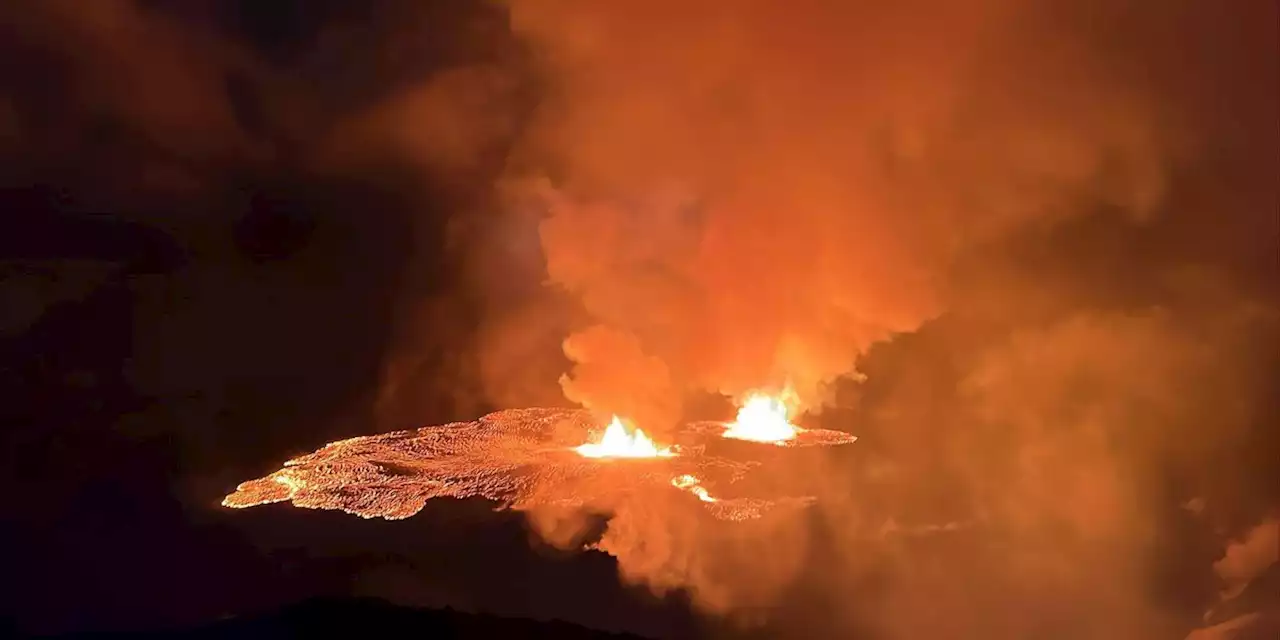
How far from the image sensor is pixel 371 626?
4945mm

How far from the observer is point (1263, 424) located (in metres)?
5.80

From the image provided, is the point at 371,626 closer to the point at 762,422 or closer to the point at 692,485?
the point at 692,485

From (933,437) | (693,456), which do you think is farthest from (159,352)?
(933,437)

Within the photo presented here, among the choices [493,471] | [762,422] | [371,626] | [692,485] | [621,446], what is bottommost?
[371,626]

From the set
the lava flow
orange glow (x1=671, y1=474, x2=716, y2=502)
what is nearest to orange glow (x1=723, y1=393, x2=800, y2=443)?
the lava flow

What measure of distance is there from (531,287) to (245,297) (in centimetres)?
266

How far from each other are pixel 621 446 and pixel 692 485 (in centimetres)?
111

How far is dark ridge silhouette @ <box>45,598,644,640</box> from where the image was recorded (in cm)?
490

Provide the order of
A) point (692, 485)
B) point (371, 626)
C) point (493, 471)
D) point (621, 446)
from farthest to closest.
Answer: point (621, 446) < point (493, 471) < point (692, 485) < point (371, 626)

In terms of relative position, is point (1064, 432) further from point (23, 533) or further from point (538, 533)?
point (23, 533)

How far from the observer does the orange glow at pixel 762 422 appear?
766cm

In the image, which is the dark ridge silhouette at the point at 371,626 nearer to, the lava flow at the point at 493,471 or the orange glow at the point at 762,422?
the lava flow at the point at 493,471

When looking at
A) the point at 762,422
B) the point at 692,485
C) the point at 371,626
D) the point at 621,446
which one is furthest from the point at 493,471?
the point at 762,422

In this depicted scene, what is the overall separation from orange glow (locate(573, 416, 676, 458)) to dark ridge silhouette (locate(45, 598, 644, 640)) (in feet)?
7.25
